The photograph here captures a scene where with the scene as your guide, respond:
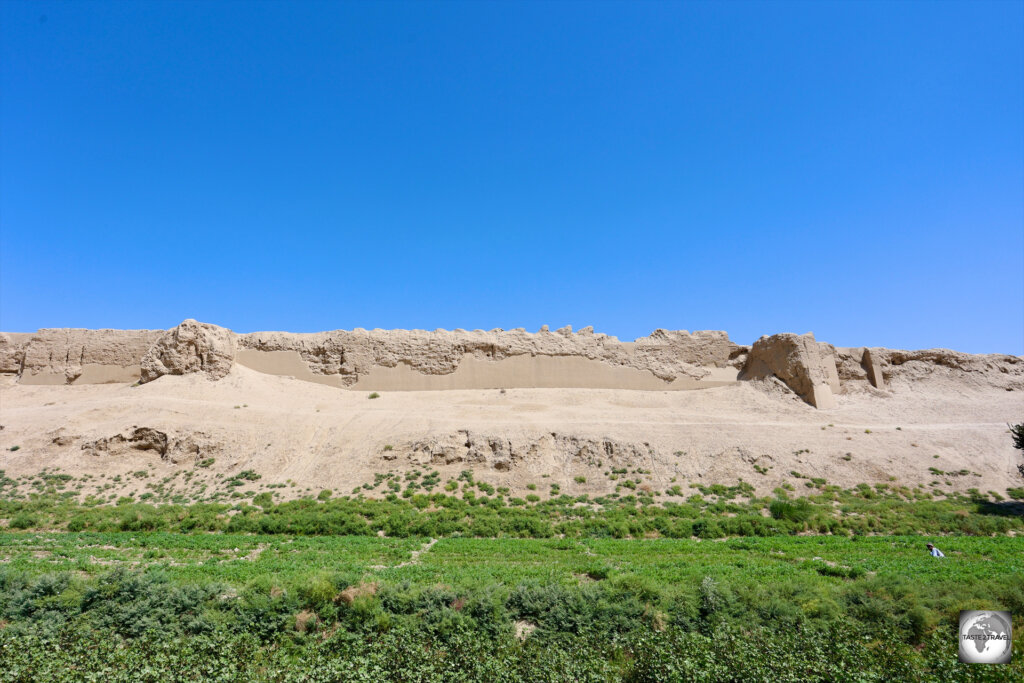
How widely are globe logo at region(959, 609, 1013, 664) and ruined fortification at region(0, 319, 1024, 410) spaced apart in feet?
68.4

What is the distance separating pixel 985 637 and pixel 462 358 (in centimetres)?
2321

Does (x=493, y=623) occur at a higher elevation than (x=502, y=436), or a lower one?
lower

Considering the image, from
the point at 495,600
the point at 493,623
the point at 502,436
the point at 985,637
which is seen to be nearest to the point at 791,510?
the point at 985,637

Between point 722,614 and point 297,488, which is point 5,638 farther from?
point 297,488

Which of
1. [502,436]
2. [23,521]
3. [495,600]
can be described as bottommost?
[23,521]

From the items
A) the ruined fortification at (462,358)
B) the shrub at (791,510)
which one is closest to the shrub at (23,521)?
the ruined fortification at (462,358)

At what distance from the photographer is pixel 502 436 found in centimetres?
1975

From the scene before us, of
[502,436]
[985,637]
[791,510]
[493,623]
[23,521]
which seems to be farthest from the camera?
[502,436]

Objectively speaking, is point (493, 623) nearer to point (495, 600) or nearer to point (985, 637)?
point (495, 600)

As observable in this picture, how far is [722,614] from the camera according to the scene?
7328 millimetres

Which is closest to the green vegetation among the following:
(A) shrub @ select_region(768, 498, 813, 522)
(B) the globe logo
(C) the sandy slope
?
(B) the globe logo

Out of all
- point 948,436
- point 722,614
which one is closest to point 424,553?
point 722,614

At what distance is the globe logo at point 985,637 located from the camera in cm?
657

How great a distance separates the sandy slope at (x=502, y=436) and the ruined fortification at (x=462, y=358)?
156cm
